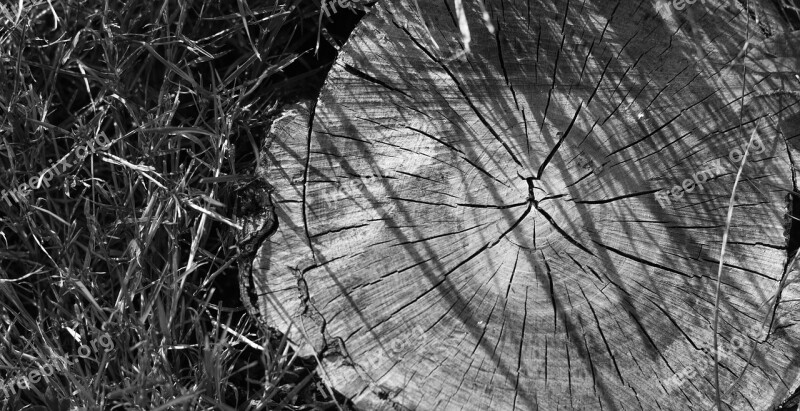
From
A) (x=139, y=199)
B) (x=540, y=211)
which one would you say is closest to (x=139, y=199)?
(x=139, y=199)

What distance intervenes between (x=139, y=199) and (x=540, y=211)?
4.71 ft

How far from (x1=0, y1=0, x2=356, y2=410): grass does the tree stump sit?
0.96ft

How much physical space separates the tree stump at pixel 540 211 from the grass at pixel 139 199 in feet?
0.96

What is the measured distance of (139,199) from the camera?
2.61 meters

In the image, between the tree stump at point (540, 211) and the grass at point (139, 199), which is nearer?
the tree stump at point (540, 211)

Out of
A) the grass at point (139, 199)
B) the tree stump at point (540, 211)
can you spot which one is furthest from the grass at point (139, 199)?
the tree stump at point (540, 211)

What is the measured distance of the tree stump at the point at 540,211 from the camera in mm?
2139

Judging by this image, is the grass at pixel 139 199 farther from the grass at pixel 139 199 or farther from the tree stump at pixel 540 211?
the tree stump at pixel 540 211

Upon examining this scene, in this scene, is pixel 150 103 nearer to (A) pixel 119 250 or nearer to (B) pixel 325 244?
(A) pixel 119 250

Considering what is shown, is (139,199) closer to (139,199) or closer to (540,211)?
(139,199)

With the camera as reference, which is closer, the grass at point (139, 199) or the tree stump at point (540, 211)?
the tree stump at point (540, 211)

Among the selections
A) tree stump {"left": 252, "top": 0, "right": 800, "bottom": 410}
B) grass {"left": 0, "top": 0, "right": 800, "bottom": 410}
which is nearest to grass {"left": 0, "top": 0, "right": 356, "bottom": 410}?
grass {"left": 0, "top": 0, "right": 800, "bottom": 410}

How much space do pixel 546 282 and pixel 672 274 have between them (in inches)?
15.3

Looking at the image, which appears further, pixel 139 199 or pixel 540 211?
pixel 139 199
